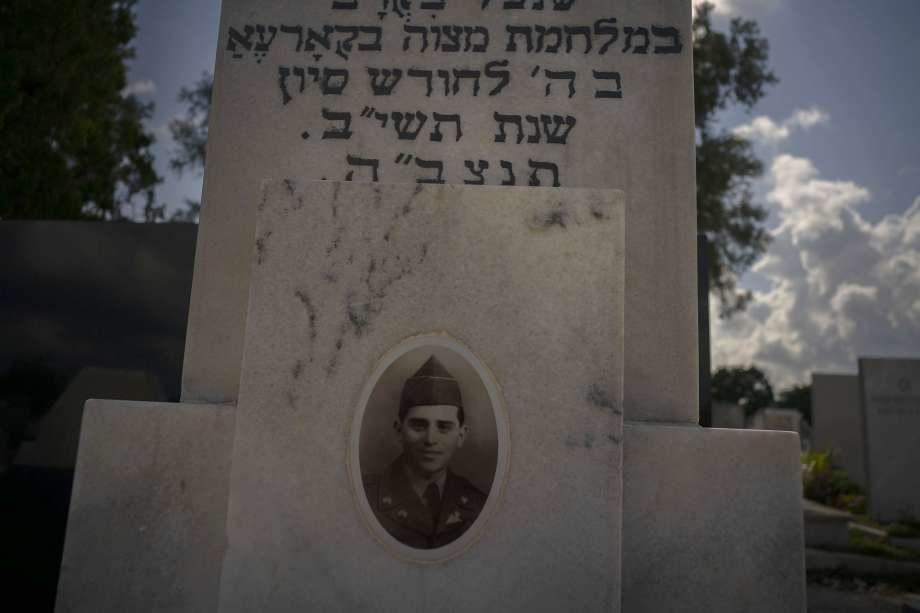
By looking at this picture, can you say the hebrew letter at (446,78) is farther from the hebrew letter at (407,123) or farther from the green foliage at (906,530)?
the green foliage at (906,530)

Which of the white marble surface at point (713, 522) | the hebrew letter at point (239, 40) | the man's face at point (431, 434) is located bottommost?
the white marble surface at point (713, 522)

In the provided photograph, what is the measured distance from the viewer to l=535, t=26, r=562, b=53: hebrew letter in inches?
142

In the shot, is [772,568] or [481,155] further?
[481,155]

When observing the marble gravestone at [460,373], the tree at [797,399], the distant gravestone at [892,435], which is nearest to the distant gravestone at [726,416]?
the distant gravestone at [892,435]

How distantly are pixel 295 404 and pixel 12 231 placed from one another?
3.25 m

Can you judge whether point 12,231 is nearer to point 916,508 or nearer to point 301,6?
point 301,6

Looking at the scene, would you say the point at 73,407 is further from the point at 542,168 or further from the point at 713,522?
the point at 713,522

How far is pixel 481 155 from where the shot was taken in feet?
11.6

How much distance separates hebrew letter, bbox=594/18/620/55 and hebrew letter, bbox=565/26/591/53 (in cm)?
5

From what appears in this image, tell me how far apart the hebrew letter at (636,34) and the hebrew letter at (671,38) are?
54 mm

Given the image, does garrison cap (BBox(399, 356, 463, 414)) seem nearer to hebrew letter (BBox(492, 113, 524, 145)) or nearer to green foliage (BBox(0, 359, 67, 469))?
hebrew letter (BBox(492, 113, 524, 145))

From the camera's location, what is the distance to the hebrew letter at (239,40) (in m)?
3.70

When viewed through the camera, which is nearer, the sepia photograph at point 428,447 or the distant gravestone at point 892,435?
the sepia photograph at point 428,447

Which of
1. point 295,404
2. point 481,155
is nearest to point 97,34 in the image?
point 481,155
